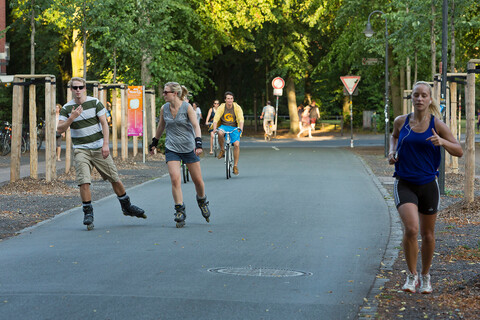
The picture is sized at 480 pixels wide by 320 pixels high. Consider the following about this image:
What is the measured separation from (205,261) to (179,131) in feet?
11.9

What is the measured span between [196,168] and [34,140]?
6.19 meters

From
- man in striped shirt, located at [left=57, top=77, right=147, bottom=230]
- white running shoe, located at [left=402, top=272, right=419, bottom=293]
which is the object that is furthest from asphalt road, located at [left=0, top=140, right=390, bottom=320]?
man in striped shirt, located at [left=57, top=77, right=147, bottom=230]

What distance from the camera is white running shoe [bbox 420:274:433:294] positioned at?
287 inches

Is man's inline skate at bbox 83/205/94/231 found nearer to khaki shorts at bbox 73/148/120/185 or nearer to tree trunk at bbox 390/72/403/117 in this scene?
khaki shorts at bbox 73/148/120/185

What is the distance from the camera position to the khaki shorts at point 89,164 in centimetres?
1167

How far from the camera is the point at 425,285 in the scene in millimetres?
7340

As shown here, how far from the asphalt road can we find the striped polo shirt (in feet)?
3.29

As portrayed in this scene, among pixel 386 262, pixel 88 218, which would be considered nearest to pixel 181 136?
pixel 88 218

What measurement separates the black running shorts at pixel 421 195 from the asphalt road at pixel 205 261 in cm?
77

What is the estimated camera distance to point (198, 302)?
6.89m

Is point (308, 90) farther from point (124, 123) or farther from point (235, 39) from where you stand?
point (124, 123)

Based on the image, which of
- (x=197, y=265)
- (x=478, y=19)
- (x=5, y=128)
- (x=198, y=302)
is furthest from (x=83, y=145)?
(x=5, y=128)

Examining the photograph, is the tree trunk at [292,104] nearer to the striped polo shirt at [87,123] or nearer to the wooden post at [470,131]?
the wooden post at [470,131]

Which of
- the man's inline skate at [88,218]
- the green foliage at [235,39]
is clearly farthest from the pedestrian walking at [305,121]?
the man's inline skate at [88,218]
